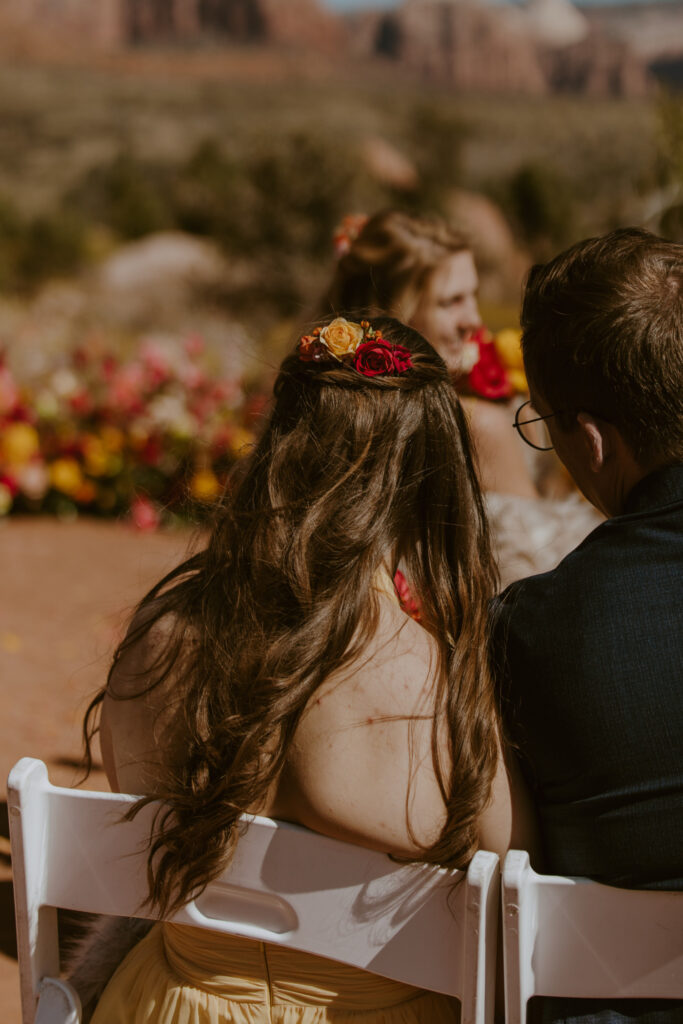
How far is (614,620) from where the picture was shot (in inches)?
52.6

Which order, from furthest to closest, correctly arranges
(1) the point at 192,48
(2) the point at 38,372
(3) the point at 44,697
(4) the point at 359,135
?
(1) the point at 192,48, (4) the point at 359,135, (2) the point at 38,372, (3) the point at 44,697

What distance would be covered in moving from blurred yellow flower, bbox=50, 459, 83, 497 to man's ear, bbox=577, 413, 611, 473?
5353mm

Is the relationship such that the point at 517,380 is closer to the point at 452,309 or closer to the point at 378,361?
the point at 452,309

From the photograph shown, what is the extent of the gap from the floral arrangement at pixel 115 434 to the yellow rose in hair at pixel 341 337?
4831 mm

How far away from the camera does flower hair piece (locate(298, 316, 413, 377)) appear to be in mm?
1530

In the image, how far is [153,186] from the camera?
90.4 ft

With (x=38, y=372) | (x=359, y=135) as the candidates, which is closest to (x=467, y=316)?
(x=38, y=372)

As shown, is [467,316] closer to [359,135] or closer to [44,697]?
[44,697]

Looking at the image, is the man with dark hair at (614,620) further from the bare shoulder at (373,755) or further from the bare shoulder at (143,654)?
the bare shoulder at (143,654)

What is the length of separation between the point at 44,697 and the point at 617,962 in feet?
11.3

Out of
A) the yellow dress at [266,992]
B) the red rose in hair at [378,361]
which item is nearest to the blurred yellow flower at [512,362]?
the red rose in hair at [378,361]

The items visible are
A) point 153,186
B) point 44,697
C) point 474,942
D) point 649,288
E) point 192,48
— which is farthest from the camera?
point 192,48

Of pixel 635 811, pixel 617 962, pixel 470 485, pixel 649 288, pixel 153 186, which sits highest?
pixel 649 288

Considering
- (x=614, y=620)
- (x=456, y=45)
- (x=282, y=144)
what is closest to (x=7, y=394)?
(x=614, y=620)
